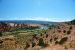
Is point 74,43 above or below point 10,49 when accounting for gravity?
above

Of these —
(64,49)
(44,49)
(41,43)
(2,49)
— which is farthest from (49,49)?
(2,49)

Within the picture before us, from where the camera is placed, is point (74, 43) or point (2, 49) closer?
point (74, 43)

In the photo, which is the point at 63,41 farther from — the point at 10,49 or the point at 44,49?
the point at 10,49

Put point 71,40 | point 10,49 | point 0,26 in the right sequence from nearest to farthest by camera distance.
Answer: point 71,40
point 10,49
point 0,26

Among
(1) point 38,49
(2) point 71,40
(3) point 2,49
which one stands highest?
(2) point 71,40

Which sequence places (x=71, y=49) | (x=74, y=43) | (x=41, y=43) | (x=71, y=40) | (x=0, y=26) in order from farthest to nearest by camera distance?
1. (x=0, y=26)
2. (x=41, y=43)
3. (x=71, y=40)
4. (x=74, y=43)
5. (x=71, y=49)

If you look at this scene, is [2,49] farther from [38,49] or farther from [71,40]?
[71,40]

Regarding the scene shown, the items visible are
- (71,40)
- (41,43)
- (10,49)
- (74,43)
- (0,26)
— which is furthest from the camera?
(0,26)

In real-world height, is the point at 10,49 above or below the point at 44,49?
below

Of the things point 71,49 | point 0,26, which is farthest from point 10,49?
point 0,26
